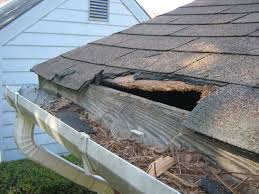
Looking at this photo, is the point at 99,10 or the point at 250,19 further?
the point at 99,10

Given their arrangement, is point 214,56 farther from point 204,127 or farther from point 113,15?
point 113,15

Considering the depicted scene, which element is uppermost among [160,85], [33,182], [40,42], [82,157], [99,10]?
[160,85]

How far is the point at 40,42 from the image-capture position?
6.77m

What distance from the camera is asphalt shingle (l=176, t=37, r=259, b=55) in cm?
167

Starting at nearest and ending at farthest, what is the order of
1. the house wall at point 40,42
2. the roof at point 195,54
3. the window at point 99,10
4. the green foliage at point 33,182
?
the roof at point 195,54 → the green foliage at point 33,182 → the house wall at point 40,42 → the window at point 99,10

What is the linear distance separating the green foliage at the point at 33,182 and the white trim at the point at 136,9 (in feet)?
11.7

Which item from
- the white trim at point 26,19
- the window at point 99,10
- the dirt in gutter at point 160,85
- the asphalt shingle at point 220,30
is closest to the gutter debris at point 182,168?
the dirt in gutter at point 160,85

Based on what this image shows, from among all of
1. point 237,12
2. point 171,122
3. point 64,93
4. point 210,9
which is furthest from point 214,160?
point 210,9

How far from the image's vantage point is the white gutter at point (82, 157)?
109 centimetres

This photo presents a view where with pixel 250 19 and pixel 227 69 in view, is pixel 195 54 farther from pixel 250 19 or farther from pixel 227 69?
pixel 250 19

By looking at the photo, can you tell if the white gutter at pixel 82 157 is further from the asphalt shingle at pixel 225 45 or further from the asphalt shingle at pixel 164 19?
the asphalt shingle at pixel 164 19

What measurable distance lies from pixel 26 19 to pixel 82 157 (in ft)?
17.7

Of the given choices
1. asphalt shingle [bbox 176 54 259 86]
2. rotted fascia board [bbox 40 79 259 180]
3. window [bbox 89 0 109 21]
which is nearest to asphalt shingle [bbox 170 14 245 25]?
asphalt shingle [bbox 176 54 259 86]

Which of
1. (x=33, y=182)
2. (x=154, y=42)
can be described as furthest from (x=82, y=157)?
(x=33, y=182)
